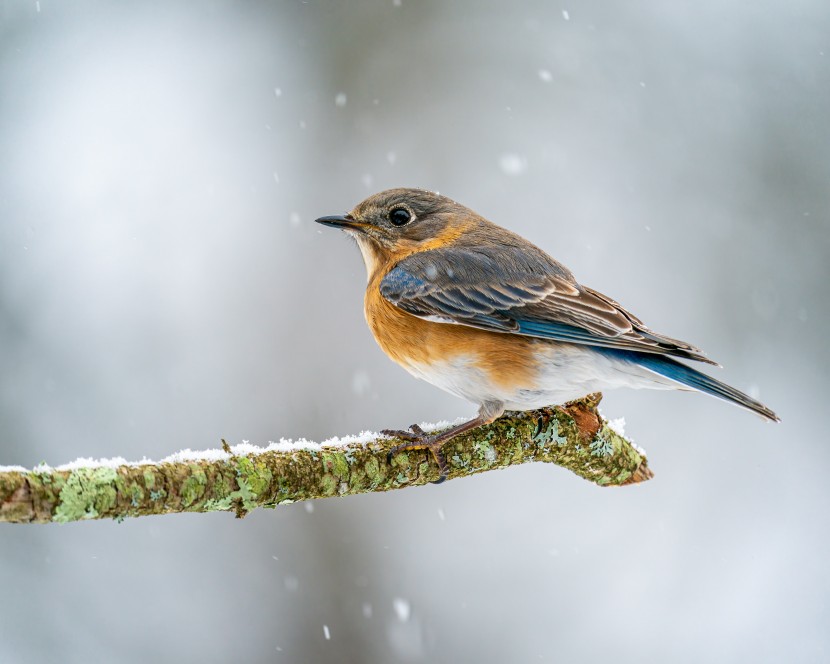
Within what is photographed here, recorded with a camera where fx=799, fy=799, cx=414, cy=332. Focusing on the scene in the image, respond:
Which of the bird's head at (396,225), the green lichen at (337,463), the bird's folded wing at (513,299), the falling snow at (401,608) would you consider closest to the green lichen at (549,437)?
the bird's folded wing at (513,299)

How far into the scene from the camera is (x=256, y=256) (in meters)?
7.46

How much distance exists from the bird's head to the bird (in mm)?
55

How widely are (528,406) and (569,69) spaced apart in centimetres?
562

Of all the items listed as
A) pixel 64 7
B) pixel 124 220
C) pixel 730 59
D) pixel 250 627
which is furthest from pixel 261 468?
pixel 730 59

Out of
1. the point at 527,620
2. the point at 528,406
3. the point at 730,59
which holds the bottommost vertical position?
the point at 527,620

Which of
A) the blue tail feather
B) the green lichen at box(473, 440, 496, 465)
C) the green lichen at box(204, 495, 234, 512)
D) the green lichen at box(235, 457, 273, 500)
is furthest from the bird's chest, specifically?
the green lichen at box(204, 495, 234, 512)

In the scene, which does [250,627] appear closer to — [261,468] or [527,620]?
[527,620]

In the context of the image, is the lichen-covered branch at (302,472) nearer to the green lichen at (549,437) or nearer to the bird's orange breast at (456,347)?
the green lichen at (549,437)

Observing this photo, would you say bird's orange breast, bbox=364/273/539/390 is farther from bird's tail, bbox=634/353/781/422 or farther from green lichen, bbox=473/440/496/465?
bird's tail, bbox=634/353/781/422

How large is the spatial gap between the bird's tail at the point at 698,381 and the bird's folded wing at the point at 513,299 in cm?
7

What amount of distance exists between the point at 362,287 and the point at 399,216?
2.89m

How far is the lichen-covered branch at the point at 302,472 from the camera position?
89.4 inches

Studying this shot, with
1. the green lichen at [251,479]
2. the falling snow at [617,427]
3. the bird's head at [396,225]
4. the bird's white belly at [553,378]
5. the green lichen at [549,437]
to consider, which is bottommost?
the green lichen at [251,479]

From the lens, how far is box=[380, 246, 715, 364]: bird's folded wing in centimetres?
383
